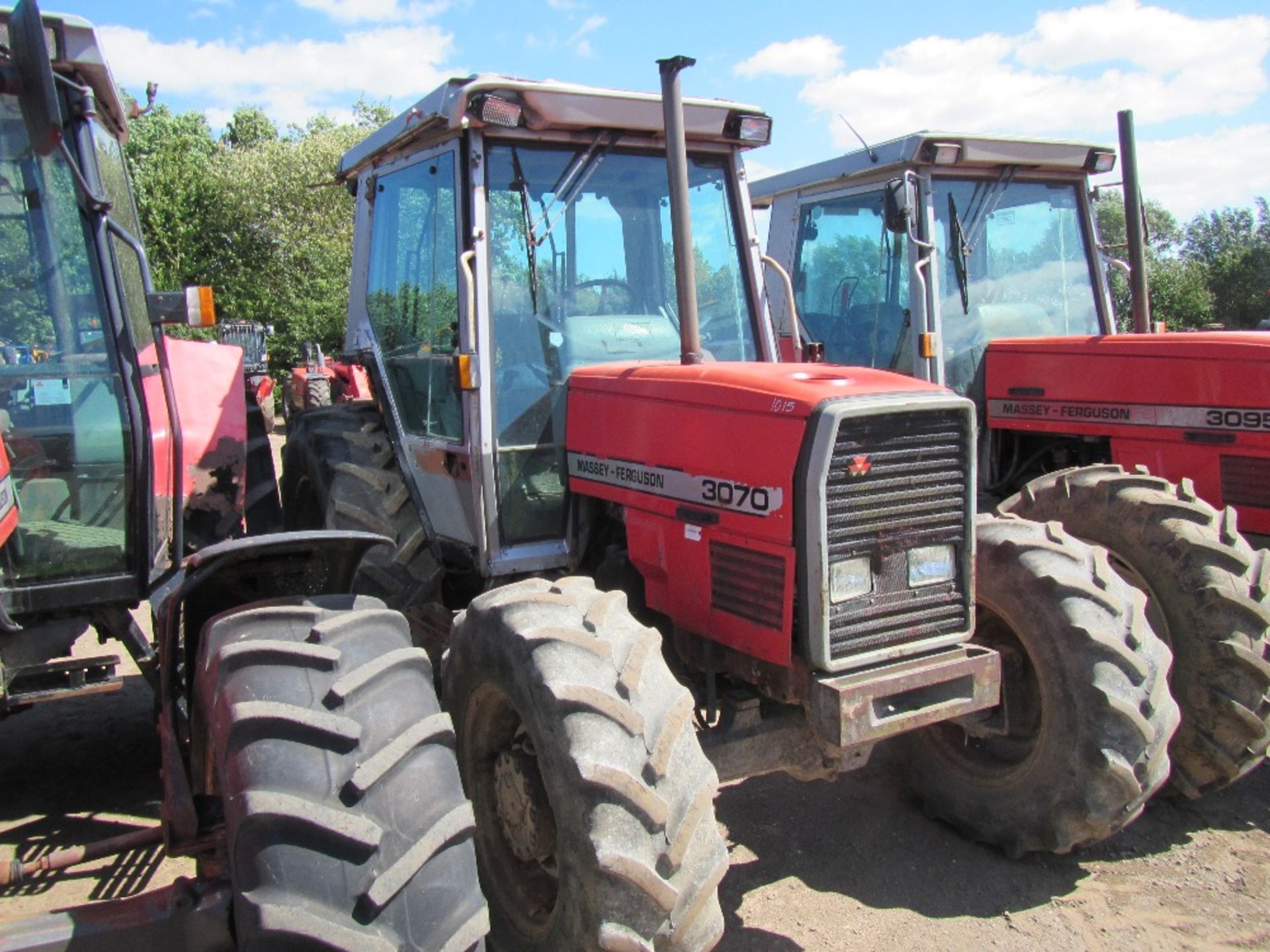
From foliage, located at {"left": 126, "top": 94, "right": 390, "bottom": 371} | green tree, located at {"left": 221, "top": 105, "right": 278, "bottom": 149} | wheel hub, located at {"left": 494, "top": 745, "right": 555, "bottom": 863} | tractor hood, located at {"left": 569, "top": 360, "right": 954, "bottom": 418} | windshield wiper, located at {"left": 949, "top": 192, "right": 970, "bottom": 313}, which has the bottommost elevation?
wheel hub, located at {"left": 494, "top": 745, "right": 555, "bottom": 863}

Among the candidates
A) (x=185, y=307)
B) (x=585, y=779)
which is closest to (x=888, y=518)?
(x=585, y=779)

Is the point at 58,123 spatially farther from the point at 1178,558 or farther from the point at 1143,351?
the point at 1143,351

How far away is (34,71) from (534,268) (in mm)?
1822

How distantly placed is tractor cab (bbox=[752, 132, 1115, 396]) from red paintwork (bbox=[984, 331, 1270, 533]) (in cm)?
42

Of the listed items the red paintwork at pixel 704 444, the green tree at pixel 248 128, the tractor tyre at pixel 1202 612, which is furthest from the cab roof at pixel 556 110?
the green tree at pixel 248 128

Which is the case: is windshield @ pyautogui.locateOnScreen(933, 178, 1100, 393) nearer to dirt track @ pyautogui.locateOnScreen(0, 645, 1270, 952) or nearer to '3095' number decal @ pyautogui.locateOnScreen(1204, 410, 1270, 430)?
'3095' number decal @ pyautogui.locateOnScreen(1204, 410, 1270, 430)

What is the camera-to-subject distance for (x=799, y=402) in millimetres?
2945

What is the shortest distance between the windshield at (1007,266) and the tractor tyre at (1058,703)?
7.52 ft

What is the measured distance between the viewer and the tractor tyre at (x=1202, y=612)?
3.72 metres

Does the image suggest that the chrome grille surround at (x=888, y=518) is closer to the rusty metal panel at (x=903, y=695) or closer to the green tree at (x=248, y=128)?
the rusty metal panel at (x=903, y=695)

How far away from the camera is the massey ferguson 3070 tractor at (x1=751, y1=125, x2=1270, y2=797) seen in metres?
3.81

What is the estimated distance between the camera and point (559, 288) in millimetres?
4031

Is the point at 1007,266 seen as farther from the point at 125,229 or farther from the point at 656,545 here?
the point at 125,229

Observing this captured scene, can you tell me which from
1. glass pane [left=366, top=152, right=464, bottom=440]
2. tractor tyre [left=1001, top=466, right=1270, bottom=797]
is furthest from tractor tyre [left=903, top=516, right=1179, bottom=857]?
glass pane [left=366, top=152, right=464, bottom=440]
